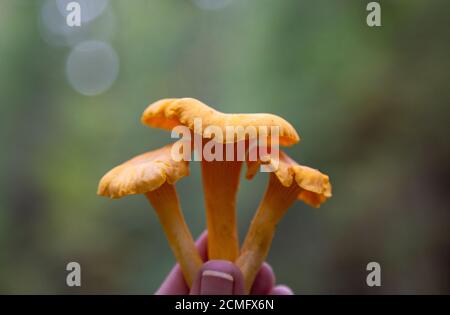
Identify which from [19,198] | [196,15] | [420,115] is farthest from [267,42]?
[19,198]

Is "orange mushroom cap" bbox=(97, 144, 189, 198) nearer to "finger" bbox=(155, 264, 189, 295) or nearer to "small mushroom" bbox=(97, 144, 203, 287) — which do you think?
"small mushroom" bbox=(97, 144, 203, 287)

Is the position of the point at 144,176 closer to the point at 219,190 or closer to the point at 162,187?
the point at 162,187

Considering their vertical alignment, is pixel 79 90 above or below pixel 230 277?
above

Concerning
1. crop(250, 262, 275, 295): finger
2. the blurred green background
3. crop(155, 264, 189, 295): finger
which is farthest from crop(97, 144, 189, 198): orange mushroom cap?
the blurred green background

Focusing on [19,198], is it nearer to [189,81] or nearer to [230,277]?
[189,81]

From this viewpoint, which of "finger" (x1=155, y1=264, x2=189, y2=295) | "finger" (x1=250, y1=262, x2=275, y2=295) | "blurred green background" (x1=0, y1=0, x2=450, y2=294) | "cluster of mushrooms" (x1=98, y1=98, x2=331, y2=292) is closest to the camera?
"cluster of mushrooms" (x1=98, y1=98, x2=331, y2=292)

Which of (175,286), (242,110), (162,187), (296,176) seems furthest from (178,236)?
(242,110)
